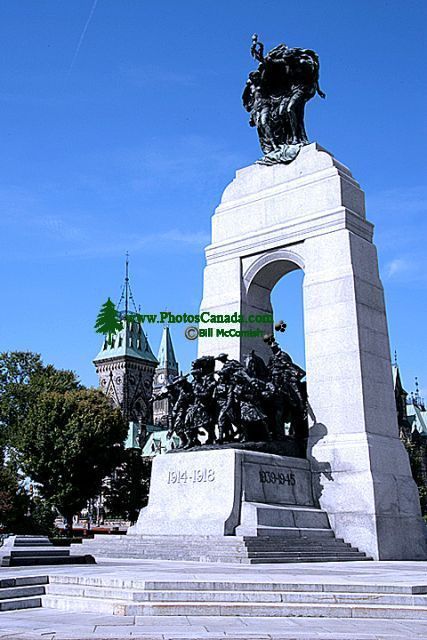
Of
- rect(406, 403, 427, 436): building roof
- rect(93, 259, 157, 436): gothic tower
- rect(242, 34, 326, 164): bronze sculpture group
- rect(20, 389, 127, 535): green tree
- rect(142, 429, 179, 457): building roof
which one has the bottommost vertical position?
rect(20, 389, 127, 535): green tree

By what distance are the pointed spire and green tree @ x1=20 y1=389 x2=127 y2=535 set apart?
114 m

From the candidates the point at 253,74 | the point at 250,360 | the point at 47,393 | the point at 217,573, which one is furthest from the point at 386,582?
the point at 47,393

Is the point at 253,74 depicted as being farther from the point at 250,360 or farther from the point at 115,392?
the point at 115,392

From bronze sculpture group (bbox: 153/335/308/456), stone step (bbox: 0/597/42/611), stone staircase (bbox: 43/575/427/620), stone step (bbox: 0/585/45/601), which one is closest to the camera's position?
stone staircase (bbox: 43/575/427/620)

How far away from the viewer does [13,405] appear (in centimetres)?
5047

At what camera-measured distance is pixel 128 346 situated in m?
141

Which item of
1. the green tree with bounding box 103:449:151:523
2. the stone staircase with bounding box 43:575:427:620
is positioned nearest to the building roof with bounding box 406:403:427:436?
the green tree with bounding box 103:449:151:523

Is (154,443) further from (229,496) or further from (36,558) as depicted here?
(36,558)

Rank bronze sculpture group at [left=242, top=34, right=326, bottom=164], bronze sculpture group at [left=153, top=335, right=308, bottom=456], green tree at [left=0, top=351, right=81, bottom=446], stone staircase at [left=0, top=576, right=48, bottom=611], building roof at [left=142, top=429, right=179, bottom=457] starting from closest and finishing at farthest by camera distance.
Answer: stone staircase at [left=0, top=576, right=48, bottom=611], bronze sculpture group at [left=153, top=335, right=308, bottom=456], bronze sculpture group at [left=242, top=34, right=326, bottom=164], green tree at [left=0, top=351, right=81, bottom=446], building roof at [left=142, top=429, right=179, bottom=457]

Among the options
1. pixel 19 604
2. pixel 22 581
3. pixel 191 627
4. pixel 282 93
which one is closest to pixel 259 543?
pixel 22 581

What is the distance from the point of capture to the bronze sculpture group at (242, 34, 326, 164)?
23.9 m

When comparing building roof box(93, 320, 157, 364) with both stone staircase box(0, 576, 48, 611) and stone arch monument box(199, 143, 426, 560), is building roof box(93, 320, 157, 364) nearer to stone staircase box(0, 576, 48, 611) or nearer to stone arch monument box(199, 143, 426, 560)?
stone arch monument box(199, 143, 426, 560)

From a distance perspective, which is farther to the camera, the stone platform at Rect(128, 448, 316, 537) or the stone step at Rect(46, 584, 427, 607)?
the stone platform at Rect(128, 448, 316, 537)

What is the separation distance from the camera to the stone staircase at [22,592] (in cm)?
854
